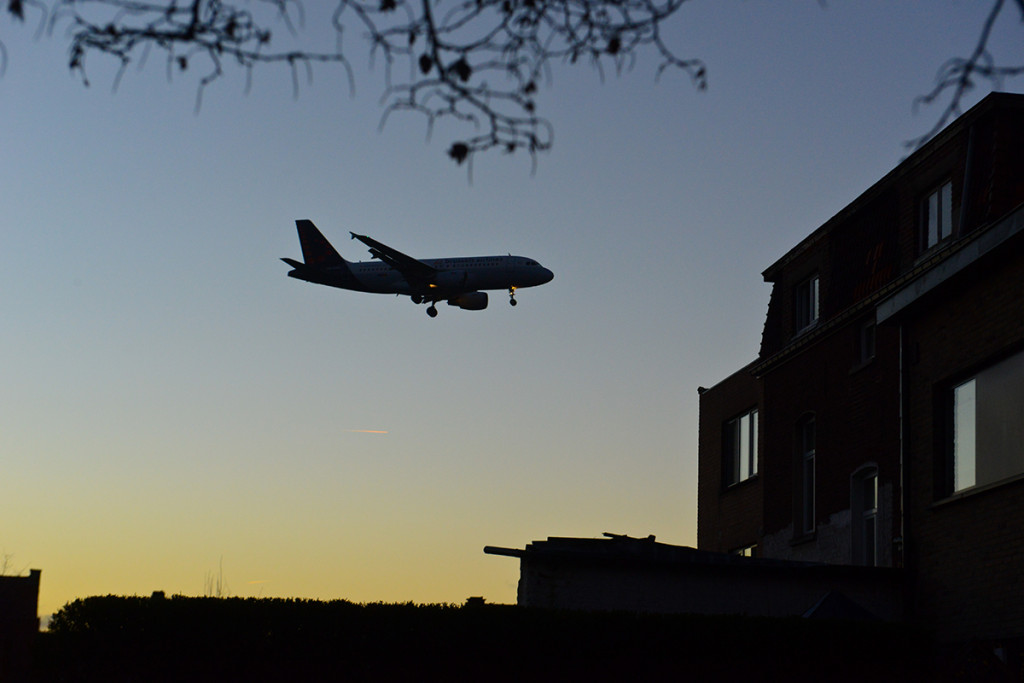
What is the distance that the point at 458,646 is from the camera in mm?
16281

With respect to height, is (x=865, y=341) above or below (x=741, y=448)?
above

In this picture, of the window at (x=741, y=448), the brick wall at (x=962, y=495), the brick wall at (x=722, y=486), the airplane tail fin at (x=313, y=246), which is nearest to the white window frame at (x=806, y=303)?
the brick wall at (x=722, y=486)

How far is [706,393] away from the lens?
31.0 m

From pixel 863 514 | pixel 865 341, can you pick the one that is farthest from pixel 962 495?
pixel 865 341

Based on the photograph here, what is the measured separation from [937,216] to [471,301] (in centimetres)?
3154

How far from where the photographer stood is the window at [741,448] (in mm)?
27672

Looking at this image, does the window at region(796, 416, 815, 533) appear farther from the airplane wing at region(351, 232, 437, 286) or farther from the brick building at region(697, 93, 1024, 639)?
the airplane wing at region(351, 232, 437, 286)

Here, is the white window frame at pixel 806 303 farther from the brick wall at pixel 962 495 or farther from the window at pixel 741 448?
the brick wall at pixel 962 495

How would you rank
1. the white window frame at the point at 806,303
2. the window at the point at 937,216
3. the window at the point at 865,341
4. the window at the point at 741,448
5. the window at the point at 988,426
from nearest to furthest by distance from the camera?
the window at the point at 988,426 → the window at the point at 937,216 → the window at the point at 865,341 → the white window frame at the point at 806,303 → the window at the point at 741,448

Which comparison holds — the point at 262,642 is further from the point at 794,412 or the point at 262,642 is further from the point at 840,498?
the point at 794,412

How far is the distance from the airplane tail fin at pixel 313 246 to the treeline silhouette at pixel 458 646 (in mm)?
47364

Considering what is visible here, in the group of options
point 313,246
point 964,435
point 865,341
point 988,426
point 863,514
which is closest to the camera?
point 988,426

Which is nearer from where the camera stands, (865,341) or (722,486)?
(865,341)

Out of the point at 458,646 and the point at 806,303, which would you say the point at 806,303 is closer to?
the point at 806,303
